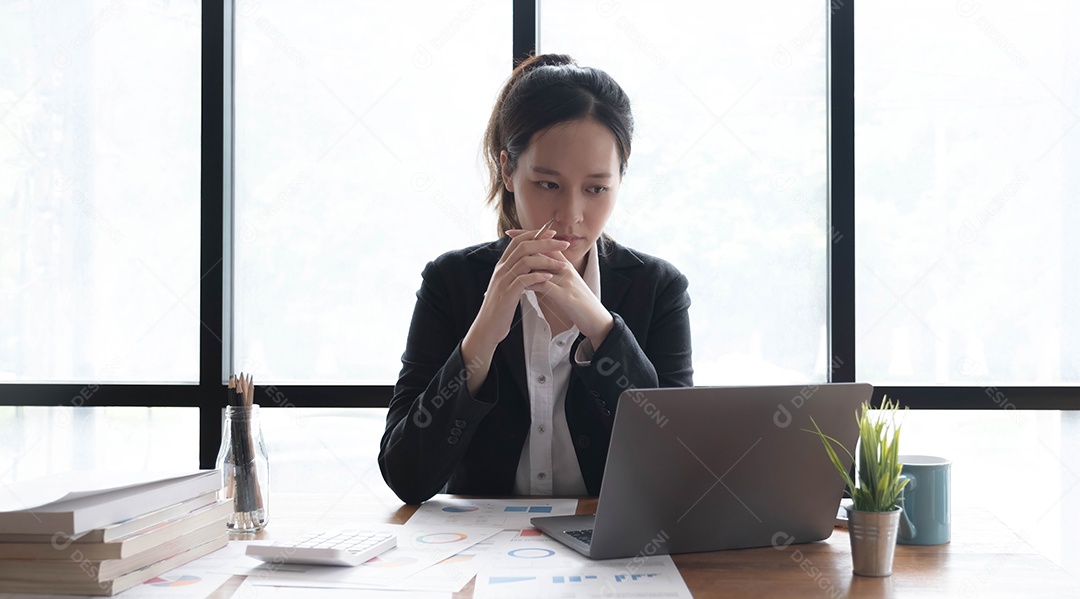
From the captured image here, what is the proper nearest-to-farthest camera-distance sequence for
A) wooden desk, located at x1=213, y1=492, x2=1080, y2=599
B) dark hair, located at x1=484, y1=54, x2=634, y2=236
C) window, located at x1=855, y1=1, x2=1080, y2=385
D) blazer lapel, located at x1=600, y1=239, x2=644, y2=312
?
wooden desk, located at x1=213, y1=492, x2=1080, y2=599
dark hair, located at x1=484, y1=54, x2=634, y2=236
blazer lapel, located at x1=600, y1=239, x2=644, y2=312
window, located at x1=855, y1=1, x2=1080, y2=385

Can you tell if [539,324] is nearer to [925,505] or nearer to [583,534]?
[583,534]

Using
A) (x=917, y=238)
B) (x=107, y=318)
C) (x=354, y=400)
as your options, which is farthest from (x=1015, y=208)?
(x=107, y=318)

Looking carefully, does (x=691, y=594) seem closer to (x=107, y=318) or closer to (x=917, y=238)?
(x=917, y=238)

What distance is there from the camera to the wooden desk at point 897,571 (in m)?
0.93

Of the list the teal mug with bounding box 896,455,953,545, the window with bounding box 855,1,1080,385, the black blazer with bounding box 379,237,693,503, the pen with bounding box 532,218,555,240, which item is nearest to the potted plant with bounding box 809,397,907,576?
the teal mug with bounding box 896,455,953,545

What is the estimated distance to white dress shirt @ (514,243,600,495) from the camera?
167 cm

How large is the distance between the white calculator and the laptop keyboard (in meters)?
0.25

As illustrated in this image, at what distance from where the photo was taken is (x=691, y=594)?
0.92m

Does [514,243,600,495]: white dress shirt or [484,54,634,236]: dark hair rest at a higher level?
[484,54,634,236]: dark hair

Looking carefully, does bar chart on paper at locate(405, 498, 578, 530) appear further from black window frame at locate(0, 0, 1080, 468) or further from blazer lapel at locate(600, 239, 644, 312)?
black window frame at locate(0, 0, 1080, 468)

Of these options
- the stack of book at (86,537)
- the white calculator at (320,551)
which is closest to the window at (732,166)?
the white calculator at (320,551)

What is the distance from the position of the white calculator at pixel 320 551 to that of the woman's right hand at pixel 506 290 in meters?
0.48

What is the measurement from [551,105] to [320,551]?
942mm

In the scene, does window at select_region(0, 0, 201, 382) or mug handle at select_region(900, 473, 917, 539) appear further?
window at select_region(0, 0, 201, 382)
